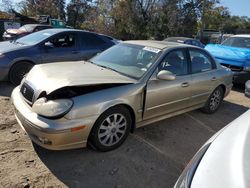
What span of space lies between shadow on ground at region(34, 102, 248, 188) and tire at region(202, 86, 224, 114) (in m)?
0.93

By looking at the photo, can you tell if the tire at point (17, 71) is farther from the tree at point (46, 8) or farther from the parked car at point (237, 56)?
the tree at point (46, 8)

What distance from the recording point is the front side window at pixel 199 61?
4563 mm

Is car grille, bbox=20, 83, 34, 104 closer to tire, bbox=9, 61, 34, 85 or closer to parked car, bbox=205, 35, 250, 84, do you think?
tire, bbox=9, 61, 34, 85

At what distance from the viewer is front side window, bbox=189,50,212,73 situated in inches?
180

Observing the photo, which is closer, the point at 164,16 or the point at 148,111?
the point at 148,111

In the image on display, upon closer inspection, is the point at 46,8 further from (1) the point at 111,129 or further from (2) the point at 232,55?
(1) the point at 111,129

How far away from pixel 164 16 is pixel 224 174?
22.8m

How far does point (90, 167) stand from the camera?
313cm

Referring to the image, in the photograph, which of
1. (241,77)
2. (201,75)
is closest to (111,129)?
(201,75)

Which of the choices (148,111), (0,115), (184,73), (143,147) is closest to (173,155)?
(143,147)

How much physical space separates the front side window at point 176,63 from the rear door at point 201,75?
0.22m

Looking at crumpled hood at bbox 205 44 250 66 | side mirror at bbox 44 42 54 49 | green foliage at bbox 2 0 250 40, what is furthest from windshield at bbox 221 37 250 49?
green foliage at bbox 2 0 250 40

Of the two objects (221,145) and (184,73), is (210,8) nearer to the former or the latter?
(184,73)

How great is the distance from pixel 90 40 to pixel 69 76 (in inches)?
160
